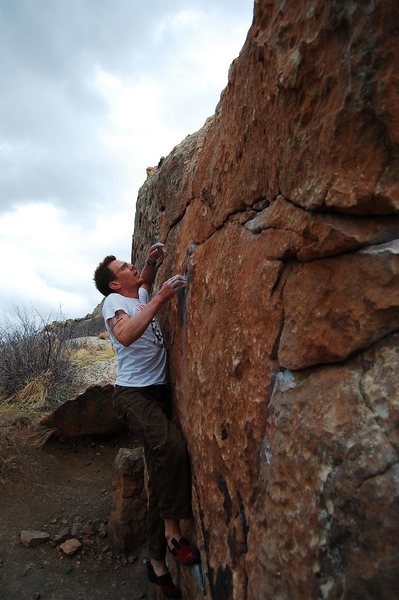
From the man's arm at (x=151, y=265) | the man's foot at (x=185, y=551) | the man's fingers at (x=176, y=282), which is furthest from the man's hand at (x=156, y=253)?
the man's foot at (x=185, y=551)

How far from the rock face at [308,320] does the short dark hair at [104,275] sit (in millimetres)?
1376

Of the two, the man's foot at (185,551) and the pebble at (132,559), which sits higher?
the man's foot at (185,551)

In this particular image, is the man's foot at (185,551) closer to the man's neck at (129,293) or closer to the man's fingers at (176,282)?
the man's fingers at (176,282)

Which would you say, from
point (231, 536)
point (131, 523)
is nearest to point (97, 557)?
point (131, 523)

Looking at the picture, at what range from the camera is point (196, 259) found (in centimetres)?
294

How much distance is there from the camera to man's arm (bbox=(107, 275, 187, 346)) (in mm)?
2967

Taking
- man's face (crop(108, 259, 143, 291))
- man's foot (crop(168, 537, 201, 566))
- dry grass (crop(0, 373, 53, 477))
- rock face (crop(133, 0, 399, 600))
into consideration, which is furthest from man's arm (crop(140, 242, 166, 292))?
dry grass (crop(0, 373, 53, 477))

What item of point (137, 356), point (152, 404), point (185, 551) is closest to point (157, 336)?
point (137, 356)

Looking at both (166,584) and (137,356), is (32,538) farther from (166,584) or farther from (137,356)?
(137,356)

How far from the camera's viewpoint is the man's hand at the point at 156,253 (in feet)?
12.4

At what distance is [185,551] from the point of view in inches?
108

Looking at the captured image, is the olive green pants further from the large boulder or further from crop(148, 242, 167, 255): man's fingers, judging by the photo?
the large boulder

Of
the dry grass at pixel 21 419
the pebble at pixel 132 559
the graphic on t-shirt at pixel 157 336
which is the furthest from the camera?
the dry grass at pixel 21 419

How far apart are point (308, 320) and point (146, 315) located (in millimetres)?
1394
